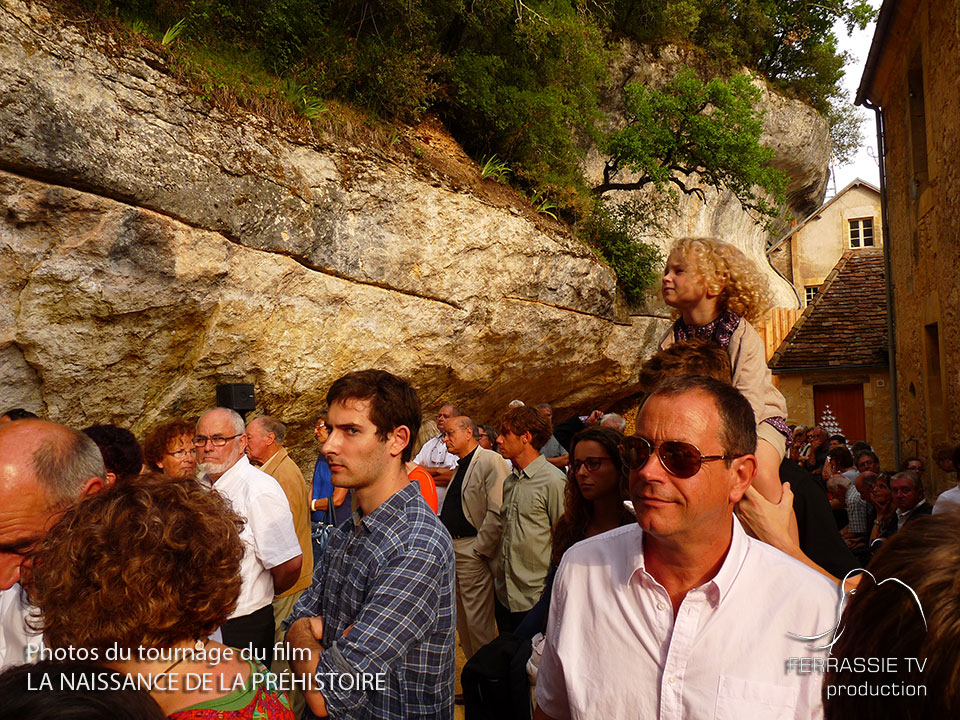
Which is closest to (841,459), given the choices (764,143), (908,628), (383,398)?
(383,398)

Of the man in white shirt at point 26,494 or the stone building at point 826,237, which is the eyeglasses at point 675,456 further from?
the stone building at point 826,237

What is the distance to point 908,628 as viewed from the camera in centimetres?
104

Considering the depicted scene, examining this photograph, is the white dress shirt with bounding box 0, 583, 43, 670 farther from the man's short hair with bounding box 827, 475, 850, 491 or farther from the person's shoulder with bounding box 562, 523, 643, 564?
the man's short hair with bounding box 827, 475, 850, 491

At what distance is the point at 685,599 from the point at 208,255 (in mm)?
7354

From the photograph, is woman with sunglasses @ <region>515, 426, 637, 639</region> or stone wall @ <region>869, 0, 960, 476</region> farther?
stone wall @ <region>869, 0, 960, 476</region>

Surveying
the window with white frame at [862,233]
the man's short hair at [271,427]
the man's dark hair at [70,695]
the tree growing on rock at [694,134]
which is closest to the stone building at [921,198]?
the tree growing on rock at [694,134]

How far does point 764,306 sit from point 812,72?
75.2 feet

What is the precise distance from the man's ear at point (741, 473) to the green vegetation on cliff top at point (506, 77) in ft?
27.9

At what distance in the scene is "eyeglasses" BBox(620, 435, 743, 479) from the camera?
1931 mm

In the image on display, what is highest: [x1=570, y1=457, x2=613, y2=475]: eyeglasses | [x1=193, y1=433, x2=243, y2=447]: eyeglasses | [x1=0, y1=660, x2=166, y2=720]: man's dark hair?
[x1=193, y1=433, x2=243, y2=447]: eyeglasses

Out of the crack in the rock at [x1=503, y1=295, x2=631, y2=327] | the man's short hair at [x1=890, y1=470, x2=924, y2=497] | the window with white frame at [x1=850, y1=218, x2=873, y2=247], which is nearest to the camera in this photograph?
the man's short hair at [x1=890, y1=470, x2=924, y2=497]

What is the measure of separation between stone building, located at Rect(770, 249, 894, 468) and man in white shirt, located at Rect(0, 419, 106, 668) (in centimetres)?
2040

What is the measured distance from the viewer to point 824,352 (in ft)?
68.2

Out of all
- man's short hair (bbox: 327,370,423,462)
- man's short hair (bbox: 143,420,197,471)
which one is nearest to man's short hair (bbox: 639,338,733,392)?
man's short hair (bbox: 327,370,423,462)
